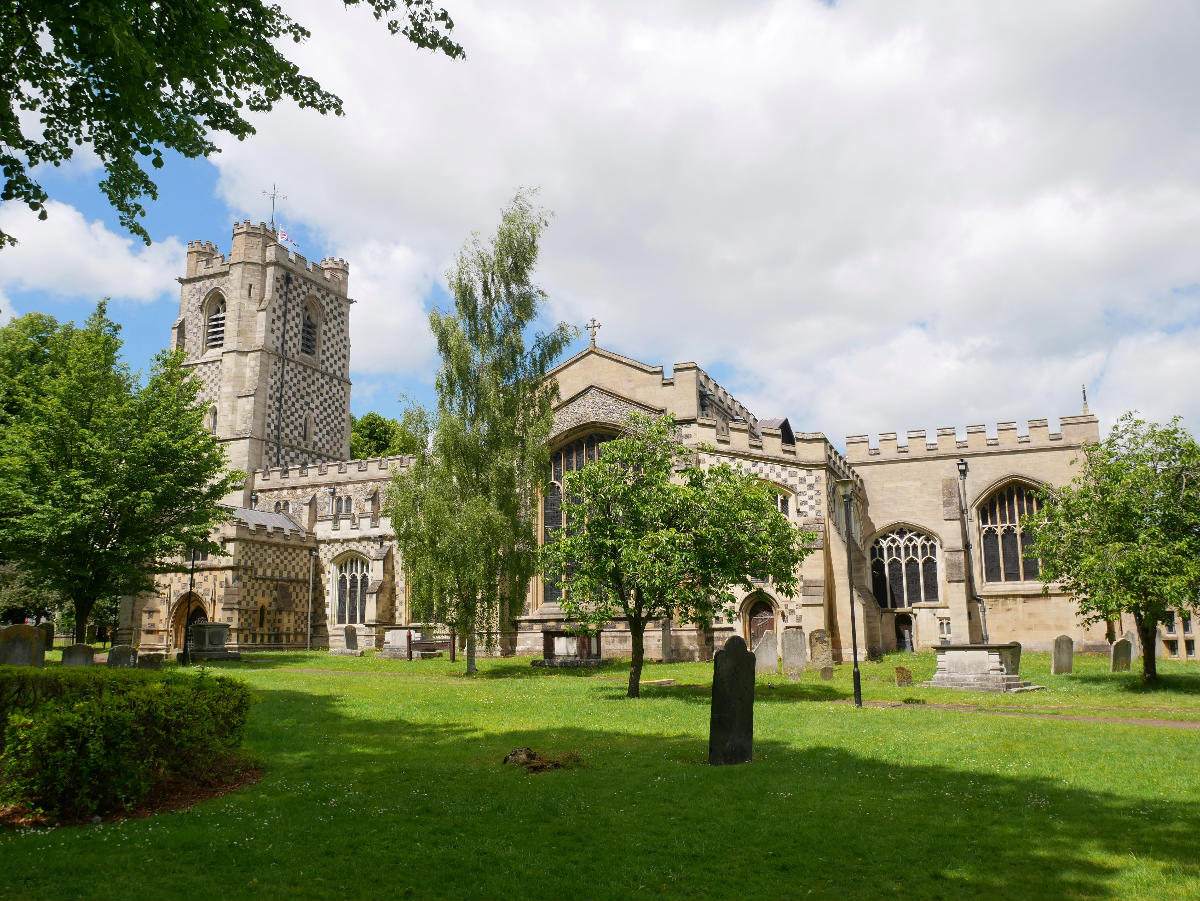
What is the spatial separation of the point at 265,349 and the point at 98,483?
24.2 m

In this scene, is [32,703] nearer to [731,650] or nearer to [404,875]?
[404,875]

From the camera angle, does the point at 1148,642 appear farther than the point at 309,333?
No

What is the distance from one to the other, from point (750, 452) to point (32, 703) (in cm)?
2313

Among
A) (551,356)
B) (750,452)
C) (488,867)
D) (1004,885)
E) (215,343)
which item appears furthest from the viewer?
(215,343)

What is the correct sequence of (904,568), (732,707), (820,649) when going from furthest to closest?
(904,568)
(820,649)
(732,707)

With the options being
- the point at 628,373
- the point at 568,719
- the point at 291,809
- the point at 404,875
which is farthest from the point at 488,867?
the point at 628,373

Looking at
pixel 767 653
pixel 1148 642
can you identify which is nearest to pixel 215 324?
pixel 767 653

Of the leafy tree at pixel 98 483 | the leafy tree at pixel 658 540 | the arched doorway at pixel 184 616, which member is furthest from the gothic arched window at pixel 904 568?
the arched doorway at pixel 184 616

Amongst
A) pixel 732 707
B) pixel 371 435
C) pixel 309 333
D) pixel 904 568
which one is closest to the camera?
pixel 732 707

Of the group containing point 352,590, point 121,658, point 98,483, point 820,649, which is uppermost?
point 98,483

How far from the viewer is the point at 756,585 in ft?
89.8

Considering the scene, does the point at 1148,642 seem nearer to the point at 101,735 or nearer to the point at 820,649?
the point at 820,649

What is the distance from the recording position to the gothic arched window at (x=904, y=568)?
110 ft

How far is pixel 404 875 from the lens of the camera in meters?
5.86
